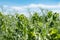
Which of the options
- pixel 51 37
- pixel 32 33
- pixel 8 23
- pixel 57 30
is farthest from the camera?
pixel 8 23

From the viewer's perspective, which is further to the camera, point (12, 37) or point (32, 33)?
point (12, 37)

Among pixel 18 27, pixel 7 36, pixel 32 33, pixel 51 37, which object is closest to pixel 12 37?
pixel 7 36

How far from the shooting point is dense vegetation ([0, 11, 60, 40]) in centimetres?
299

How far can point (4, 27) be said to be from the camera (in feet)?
24.1

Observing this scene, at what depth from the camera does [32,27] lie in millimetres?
3934

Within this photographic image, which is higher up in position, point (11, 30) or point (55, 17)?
point (55, 17)

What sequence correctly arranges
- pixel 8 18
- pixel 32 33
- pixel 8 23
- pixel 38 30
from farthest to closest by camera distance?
pixel 8 18 → pixel 8 23 → pixel 38 30 → pixel 32 33

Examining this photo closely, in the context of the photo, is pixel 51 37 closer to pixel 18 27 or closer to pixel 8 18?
pixel 18 27

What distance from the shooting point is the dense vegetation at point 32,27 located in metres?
2.99

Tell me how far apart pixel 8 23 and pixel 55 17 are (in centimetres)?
442

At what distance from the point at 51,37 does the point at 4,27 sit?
182 inches

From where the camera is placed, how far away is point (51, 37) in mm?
2846

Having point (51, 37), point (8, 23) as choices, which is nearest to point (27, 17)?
point (8, 23)

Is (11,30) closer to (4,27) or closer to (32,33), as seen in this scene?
(4,27)
